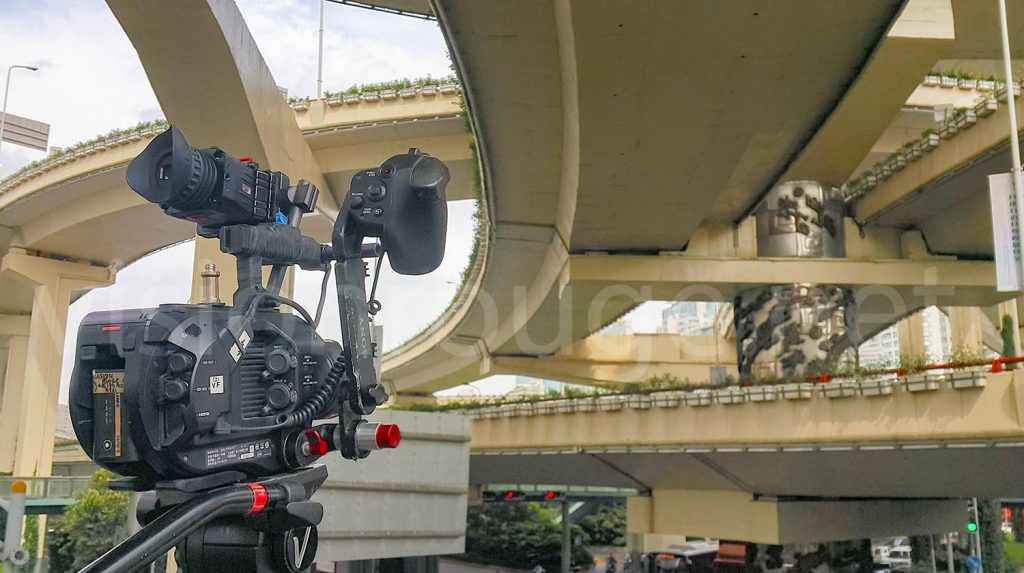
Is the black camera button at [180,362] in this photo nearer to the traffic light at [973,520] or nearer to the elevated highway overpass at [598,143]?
the elevated highway overpass at [598,143]

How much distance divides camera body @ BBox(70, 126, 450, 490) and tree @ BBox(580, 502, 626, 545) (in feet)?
135

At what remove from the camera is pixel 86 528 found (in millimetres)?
15547

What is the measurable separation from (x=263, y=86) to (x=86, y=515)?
29.3ft

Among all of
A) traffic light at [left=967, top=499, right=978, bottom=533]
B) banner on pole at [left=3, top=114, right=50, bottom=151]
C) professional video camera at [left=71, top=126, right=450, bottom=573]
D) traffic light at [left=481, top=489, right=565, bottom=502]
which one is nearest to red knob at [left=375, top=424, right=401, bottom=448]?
professional video camera at [left=71, top=126, right=450, bottom=573]

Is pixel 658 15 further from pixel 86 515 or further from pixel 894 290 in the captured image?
pixel 894 290

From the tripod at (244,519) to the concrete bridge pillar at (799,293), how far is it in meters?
17.9

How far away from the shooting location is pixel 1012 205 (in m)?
11.2

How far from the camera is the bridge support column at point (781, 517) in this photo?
64.9 feet

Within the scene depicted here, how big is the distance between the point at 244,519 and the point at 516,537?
3842cm

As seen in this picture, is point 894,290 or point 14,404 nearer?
point 894,290

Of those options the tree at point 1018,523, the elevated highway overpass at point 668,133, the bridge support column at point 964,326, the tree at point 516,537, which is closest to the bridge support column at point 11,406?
the tree at point 516,537

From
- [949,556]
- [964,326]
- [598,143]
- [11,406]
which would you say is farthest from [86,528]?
[964,326]

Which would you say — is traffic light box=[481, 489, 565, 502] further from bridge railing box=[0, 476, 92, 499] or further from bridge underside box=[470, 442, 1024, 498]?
bridge railing box=[0, 476, 92, 499]

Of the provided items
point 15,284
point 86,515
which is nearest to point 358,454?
point 86,515
